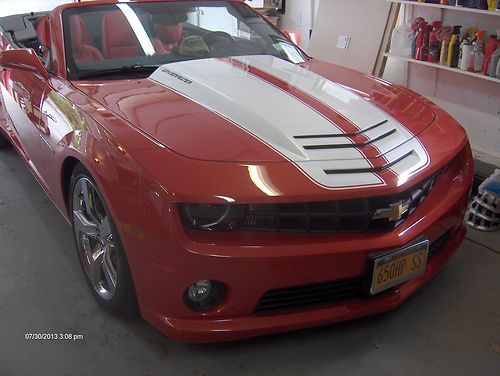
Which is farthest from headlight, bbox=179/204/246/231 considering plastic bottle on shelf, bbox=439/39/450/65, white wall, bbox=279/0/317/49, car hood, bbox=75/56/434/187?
white wall, bbox=279/0/317/49

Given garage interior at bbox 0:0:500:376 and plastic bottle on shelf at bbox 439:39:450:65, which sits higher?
plastic bottle on shelf at bbox 439:39:450:65

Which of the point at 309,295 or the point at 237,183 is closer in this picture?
the point at 237,183

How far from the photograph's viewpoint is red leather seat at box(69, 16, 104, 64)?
2.31 meters

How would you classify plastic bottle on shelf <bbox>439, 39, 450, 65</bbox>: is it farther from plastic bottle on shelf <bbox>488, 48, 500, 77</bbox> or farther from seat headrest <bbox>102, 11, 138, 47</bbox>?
seat headrest <bbox>102, 11, 138, 47</bbox>

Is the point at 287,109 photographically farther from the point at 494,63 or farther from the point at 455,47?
the point at 455,47

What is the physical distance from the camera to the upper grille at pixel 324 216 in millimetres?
1569

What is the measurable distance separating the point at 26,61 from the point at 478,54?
261 cm

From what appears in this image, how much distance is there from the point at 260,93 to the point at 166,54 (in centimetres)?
62

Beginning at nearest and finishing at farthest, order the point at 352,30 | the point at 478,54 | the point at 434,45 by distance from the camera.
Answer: the point at 478,54, the point at 434,45, the point at 352,30

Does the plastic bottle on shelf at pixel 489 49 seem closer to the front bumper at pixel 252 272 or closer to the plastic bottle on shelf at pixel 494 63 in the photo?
the plastic bottle on shelf at pixel 494 63

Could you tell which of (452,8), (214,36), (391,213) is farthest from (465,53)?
(391,213)

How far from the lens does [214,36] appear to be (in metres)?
2.66

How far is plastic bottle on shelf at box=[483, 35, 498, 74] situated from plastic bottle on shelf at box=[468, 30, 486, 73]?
0.04m

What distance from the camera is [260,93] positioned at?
2066mm
